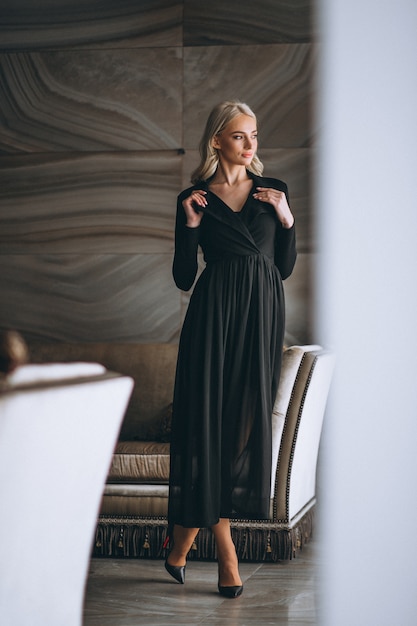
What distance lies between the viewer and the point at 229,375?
2.78m

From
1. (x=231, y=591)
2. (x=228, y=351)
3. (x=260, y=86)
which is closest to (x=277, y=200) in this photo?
(x=228, y=351)

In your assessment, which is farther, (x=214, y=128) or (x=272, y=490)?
(x=272, y=490)

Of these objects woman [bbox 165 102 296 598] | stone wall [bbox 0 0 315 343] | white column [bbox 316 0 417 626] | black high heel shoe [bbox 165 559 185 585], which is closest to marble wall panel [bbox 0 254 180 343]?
stone wall [bbox 0 0 315 343]

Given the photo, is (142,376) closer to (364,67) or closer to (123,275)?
(123,275)

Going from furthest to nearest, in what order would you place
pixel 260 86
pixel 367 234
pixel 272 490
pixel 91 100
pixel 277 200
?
pixel 91 100 → pixel 260 86 → pixel 367 234 → pixel 272 490 → pixel 277 200

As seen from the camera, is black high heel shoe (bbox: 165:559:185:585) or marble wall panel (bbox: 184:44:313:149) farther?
marble wall panel (bbox: 184:44:313:149)

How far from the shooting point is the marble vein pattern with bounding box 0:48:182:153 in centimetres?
456

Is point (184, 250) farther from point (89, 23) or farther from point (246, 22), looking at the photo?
point (89, 23)

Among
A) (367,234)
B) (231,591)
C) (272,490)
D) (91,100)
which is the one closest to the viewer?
(231,591)

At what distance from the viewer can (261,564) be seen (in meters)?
3.24

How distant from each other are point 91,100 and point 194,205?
202 centimetres

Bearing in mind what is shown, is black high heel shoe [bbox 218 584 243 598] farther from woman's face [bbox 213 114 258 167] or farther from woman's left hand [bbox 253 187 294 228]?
woman's face [bbox 213 114 258 167]

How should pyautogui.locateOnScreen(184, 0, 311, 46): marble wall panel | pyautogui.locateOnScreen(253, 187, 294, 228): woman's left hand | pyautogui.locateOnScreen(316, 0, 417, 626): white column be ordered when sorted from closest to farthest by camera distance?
1. pyautogui.locateOnScreen(253, 187, 294, 228): woman's left hand
2. pyautogui.locateOnScreen(316, 0, 417, 626): white column
3. pyautogui.locateOnScreen(184, 0, 311, 46): marble wall panel

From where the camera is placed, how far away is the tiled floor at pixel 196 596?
97.4 inches
